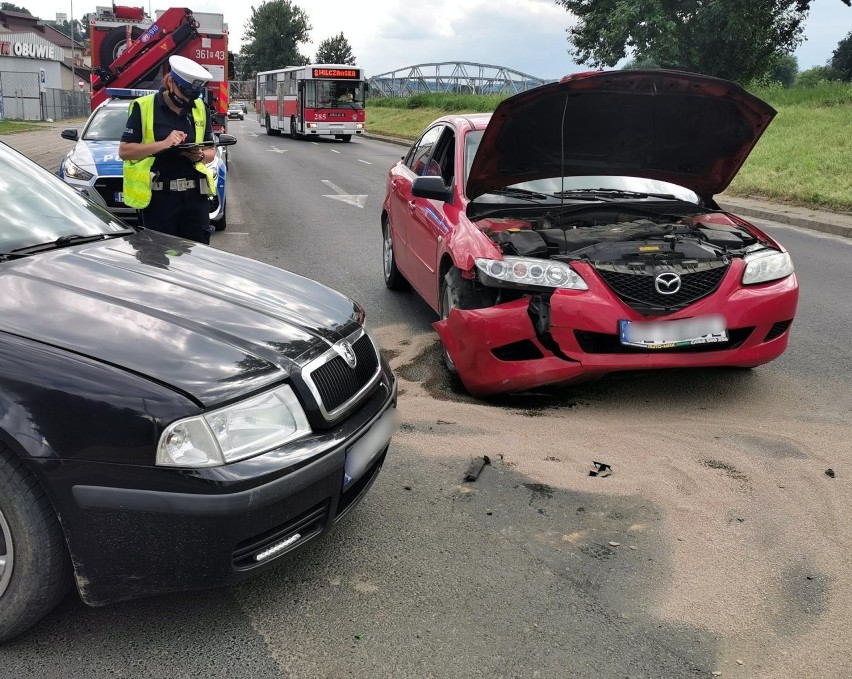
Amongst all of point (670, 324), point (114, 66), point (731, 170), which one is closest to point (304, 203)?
point (114, 66)

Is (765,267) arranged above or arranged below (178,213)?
above

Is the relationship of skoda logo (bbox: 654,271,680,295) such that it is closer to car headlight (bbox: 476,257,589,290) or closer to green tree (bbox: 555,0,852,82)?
car headlight (bbox: 476,257,589,290)

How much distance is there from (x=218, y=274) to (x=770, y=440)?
2.86 meters

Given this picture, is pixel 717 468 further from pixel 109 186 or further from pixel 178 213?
pixel 109 186

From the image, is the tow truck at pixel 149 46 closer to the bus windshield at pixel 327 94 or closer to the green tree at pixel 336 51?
the bus windshield at pixel 327 94

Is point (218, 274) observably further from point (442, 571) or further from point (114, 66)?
point (114, 66)

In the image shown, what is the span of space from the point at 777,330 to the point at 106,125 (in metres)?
9.52

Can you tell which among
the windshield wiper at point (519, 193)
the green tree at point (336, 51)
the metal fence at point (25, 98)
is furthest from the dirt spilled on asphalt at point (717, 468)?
the green tree at point (336, 51)

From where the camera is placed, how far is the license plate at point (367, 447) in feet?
9.34

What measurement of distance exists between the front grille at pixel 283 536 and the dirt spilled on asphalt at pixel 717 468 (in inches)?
45.6

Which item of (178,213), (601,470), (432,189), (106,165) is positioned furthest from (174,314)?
(106,165)

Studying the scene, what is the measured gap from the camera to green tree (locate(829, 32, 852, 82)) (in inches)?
2500

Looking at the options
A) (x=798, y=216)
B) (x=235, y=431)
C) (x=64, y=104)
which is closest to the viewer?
(x=235, y=431)

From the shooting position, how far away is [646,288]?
4633 millimetres
